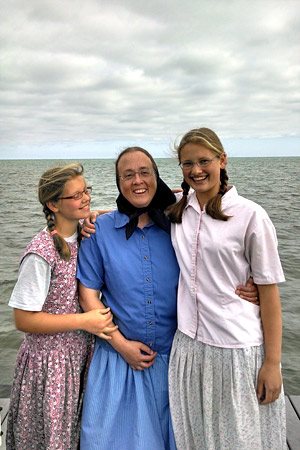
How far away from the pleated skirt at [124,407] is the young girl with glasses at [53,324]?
0.35 feet

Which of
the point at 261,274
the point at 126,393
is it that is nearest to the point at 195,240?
the point at 261,274

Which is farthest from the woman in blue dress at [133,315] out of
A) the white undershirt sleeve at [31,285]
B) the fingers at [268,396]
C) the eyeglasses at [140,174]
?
the fingers at [268,396]

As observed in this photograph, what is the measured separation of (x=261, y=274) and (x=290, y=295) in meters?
6.11

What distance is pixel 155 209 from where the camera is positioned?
2.48 meters

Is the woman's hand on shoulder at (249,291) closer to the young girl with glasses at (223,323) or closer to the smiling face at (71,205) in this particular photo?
the young girl with glasses at (223,323)

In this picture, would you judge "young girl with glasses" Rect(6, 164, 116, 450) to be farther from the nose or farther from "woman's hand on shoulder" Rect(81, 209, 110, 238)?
the nose

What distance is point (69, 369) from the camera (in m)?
2.37

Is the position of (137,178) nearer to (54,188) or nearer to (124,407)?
(54,188)

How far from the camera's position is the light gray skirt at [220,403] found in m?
2.10

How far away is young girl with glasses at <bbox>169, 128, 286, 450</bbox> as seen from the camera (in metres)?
2.08

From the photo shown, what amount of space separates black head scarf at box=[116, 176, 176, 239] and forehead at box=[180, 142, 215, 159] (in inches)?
12.5

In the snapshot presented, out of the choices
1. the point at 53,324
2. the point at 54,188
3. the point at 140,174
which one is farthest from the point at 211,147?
the point at 53,324

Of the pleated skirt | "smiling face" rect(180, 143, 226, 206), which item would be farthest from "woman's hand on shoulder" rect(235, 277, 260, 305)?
the pleated skirt

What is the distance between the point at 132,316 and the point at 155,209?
64 centimetres
